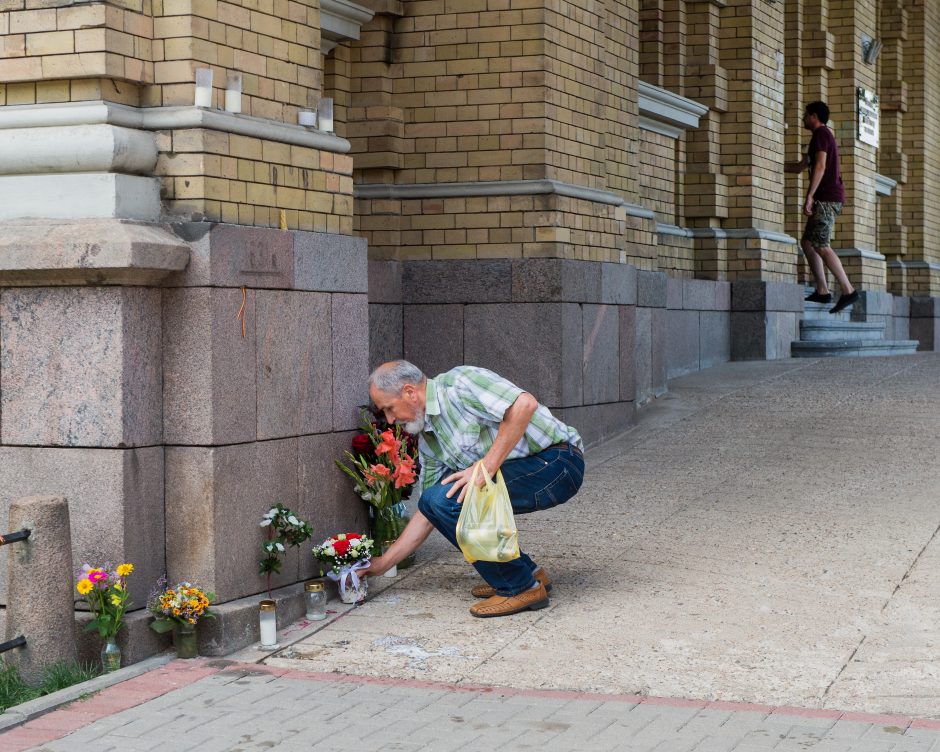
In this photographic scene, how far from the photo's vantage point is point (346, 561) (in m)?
6.37

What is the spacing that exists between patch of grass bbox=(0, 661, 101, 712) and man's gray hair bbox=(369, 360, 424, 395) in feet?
5.31

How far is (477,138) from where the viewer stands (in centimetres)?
992

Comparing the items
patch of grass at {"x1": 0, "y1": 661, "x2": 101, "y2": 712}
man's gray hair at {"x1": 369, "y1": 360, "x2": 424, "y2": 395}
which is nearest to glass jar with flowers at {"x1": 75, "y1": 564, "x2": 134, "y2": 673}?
patch of grass at {"x1": 0, "y1": 661, "x2": 101, "y2": 712}

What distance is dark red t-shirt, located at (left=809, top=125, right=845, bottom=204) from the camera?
14.9m

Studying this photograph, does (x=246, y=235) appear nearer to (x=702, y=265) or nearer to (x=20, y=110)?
(x=20, y=110)

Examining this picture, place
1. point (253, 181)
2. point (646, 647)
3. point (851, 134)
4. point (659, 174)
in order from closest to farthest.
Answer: point (646, 647)
point (253, 181)
point (659, 174)
point (851, 134)

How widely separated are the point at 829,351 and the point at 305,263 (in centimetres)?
995

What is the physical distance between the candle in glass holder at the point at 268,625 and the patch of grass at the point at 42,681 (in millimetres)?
701

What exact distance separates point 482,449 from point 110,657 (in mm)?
1713

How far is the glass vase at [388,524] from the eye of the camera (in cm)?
686

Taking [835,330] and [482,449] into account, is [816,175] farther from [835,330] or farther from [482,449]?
[482,449]

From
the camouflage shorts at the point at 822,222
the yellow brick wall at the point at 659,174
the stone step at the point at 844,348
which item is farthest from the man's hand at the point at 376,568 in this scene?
the camouflage shorts at the point at 822,222

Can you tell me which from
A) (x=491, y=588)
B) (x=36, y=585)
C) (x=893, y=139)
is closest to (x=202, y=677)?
(x=36, y=585)

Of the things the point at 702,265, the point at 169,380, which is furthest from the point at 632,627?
the point at 702,265
